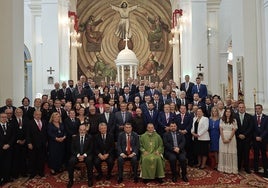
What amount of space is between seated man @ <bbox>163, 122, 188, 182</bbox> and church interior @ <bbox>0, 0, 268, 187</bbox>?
32 centimetres

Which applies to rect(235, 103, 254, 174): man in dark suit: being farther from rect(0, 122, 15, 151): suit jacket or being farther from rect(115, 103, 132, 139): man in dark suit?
rect(0, 122, 15, 151): suit jacket

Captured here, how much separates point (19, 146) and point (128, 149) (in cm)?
253

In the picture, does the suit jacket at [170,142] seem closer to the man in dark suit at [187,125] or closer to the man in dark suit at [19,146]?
the man in dark suit at [187,125]

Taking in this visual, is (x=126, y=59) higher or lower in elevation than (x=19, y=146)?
higher

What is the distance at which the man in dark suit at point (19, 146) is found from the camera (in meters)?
7.36

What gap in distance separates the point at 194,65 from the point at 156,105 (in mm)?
7458

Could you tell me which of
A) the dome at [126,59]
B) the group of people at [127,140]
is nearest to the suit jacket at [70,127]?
the group of people at [127,140]

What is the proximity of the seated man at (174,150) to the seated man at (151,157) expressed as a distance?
16cm

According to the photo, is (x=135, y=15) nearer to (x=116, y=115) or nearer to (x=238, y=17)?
(x=238, y=17)

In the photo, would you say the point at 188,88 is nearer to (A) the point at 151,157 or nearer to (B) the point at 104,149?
(A) the point at 151,157

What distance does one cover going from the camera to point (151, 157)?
7.05 metres

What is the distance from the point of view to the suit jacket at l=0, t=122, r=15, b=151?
695 cm

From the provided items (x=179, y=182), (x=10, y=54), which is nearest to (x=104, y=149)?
(x=179, y=182)

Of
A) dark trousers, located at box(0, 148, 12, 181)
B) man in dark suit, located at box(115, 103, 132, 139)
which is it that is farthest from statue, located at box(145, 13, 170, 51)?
dark trousers, located at box(0, 148, 12, 181)
